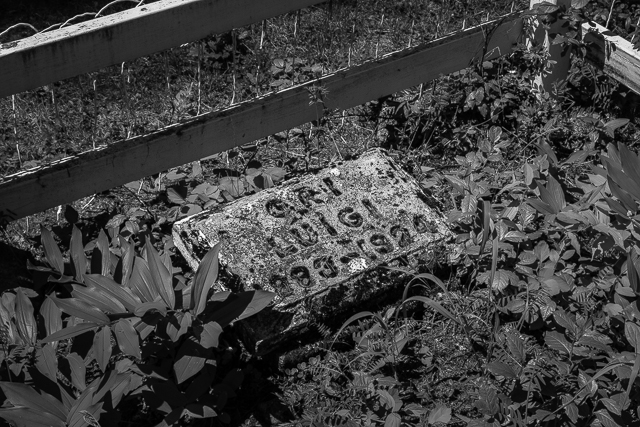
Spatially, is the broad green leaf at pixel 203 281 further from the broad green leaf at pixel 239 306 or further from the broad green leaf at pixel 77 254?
the broad green leaf at pixel 77 254

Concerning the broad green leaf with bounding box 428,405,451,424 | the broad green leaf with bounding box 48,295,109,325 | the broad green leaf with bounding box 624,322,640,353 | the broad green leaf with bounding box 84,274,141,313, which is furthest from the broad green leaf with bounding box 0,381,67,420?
the broad green leaf with bounding box 624,322,640,353

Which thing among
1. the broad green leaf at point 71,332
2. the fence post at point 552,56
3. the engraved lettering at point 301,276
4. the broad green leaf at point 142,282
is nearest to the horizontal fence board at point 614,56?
the fence post at point 552,56

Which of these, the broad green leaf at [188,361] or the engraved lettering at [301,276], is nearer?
the broad green leaf at [188,361]

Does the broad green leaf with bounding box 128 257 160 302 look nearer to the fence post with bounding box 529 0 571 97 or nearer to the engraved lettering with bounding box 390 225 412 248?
the engraved lettering with bounding box 390 225 412 248

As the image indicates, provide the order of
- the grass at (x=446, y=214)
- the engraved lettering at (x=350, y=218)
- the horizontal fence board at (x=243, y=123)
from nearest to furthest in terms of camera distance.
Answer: the grass at (x=446, y=214) → the horizontal fence board at (x=243, y=123) → the engraved lettering at (x=350, y=218)

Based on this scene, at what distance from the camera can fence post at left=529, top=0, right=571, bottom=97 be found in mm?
4320

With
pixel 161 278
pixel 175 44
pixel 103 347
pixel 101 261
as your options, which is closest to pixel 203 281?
pixel 161 278

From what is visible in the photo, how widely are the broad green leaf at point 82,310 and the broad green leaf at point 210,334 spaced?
1.14ft

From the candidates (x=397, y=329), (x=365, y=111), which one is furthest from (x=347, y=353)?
(x=365, y=111)

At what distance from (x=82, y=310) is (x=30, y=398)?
0.34 m

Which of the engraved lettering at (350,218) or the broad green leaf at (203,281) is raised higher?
the broad green leaf at (203,281)

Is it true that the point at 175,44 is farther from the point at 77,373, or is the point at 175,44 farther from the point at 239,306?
the point at 77,373

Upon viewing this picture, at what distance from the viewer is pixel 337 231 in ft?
11.5

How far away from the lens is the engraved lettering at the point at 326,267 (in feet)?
10.9
